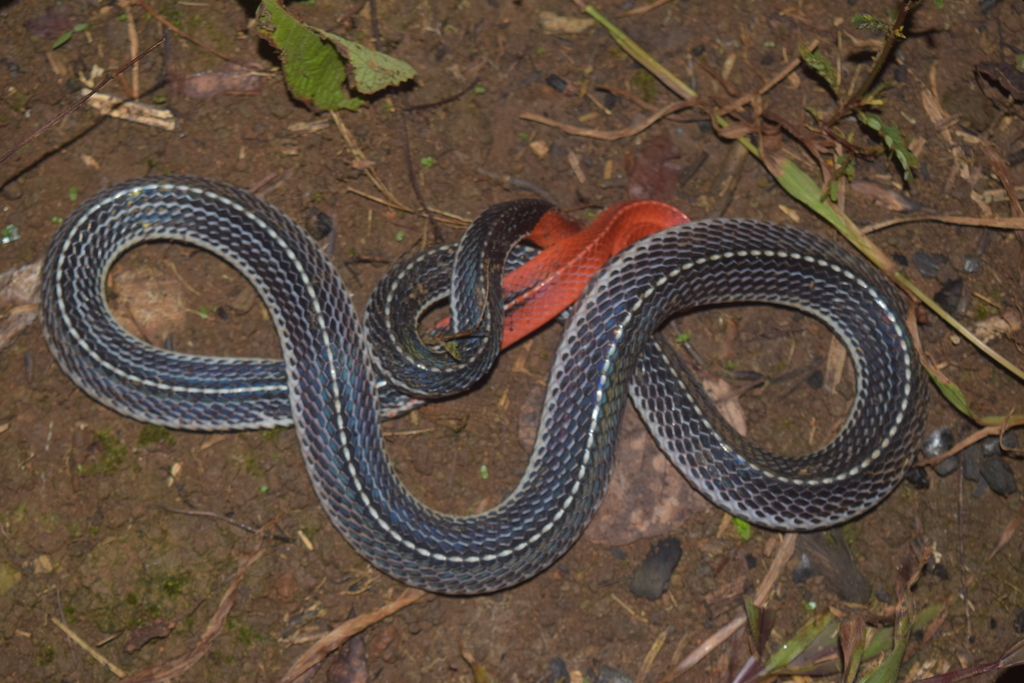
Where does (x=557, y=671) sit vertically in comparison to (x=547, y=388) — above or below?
below

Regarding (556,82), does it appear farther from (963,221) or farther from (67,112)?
(67,112)

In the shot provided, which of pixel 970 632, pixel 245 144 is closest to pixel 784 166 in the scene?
pixel 970 632

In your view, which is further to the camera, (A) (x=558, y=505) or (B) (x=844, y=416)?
(B) (x=844, y=416)

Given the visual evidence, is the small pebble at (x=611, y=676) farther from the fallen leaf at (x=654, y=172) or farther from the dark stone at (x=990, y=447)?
the fallen leaf at (x=654, y=172)

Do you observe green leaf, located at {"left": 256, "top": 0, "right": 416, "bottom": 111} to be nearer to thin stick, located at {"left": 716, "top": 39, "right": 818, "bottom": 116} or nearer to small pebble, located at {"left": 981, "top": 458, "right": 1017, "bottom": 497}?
thin stick, located at {"left": 716, "top": 39, "right": 818, "bottom": 116}

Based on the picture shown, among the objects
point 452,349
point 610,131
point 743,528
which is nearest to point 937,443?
point 743,528

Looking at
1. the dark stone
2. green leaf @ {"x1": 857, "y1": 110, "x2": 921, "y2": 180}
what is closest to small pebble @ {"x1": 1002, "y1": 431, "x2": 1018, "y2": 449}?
the dark stone

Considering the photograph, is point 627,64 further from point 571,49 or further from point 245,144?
point 245,144
